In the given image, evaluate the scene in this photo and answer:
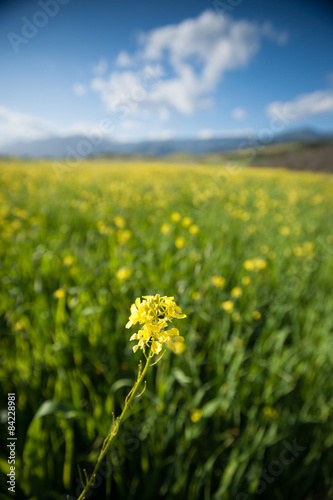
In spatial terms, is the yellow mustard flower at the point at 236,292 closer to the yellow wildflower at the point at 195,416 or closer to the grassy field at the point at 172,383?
the grassy field at the point at 172,383

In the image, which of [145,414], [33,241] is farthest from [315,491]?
[33,241]

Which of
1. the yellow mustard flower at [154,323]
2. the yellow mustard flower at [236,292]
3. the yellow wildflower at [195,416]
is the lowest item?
the yellow wildflower at [195,416]

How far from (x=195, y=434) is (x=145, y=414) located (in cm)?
28

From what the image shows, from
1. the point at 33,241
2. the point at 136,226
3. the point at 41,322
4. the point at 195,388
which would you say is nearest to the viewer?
the point at 195,388

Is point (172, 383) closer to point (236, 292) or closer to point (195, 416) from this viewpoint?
point (195, 416)

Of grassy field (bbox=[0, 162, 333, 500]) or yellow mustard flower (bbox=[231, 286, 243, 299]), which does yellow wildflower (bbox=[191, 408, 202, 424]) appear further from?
yellow mustard flower (bbox=[231, 286, 243, 299])

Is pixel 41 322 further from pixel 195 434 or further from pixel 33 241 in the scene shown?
pixel 33 241

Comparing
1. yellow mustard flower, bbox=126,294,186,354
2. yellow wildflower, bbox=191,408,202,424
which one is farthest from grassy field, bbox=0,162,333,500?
yellow mustard flower, bbox=126,294,186,354

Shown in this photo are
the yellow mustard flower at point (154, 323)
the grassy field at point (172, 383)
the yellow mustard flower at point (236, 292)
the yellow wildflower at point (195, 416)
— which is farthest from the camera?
the yellow mustard flower at point (236, 292)

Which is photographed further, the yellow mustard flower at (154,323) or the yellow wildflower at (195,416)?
the yellow wildflower at (195,416)

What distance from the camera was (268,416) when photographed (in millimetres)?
1530

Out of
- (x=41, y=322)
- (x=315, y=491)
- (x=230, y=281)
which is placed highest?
(x=230, y=281)

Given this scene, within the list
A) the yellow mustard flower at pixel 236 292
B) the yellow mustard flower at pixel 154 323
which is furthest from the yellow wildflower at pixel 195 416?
the yellow mustard flower at pixel 154 323

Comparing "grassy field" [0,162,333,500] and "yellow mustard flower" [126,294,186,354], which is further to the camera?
"grassy field" [0,162,333,500]
